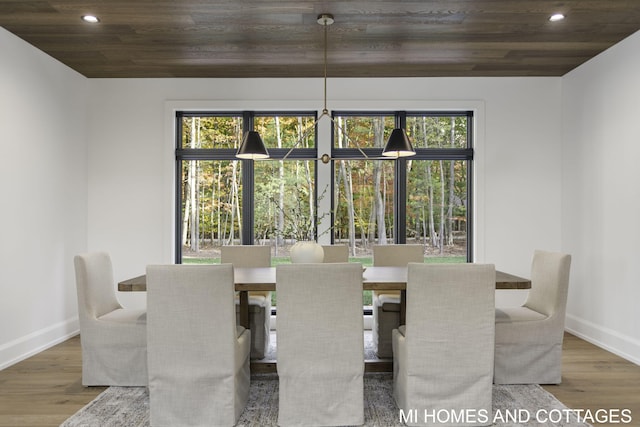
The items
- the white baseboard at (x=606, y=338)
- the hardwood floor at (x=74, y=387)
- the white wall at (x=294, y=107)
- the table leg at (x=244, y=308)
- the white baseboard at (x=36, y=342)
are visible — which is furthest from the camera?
the white wall at (x=294, y=107)

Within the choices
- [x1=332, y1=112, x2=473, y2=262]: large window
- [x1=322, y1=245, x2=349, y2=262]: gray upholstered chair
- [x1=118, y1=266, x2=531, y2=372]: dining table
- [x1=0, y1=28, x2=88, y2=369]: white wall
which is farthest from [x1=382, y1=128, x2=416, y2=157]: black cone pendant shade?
[x1=0, y1=28, x2=88, y2=369]: white wall

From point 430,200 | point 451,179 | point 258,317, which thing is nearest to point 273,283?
point 258,317

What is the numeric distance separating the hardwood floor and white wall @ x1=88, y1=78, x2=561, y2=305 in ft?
4.41

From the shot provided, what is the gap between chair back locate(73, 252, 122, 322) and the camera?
10.5 ft

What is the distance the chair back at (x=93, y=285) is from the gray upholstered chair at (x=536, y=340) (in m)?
2.71

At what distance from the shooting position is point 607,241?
14.0 feet

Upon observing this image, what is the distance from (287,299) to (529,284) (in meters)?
1.54

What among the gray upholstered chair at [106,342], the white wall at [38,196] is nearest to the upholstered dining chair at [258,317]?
the gray upholstered chair at [106,342]

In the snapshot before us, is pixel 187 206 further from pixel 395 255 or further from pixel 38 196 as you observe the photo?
pixel 395 255

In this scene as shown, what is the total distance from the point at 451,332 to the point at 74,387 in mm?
2495

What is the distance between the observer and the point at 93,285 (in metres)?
3.30

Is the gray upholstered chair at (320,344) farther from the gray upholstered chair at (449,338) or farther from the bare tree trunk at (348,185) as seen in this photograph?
the bare tree trunk at (348,185)

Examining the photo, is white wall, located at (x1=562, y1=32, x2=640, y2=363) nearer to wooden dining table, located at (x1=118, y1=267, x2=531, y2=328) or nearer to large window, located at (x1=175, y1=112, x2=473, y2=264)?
large window, located at (x1=175, y1=112, x2=473, y2=264)

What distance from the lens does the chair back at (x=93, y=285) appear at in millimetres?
3189
